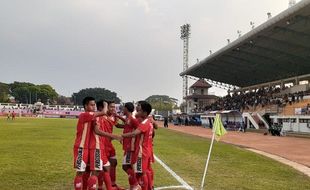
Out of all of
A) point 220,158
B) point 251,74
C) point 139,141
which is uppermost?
point 251,74

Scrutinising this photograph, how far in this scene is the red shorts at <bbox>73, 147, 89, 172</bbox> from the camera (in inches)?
331

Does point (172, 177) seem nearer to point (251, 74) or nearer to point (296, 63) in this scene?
point (296, 63)

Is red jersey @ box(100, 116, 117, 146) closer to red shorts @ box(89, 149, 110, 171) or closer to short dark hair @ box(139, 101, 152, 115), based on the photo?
red shorts @ box(89, 149, 110, 171)

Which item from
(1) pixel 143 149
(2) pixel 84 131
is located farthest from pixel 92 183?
(1) pixel 143 149

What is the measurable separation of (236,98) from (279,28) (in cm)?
2811

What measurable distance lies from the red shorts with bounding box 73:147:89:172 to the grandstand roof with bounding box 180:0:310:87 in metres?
31.5

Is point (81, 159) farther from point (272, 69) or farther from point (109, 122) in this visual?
point (272, 69)

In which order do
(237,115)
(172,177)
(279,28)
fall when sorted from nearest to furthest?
1. (172,177)
2. (279,28)
3. (237,115)

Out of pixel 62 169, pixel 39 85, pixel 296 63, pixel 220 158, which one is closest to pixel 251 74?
pixel 296 63

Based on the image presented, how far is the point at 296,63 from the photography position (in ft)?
189

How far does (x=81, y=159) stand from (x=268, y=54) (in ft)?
169

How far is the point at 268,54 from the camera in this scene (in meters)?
57.5

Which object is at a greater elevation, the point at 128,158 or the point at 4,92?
the point at 4,92

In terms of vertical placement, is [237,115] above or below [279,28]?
below
